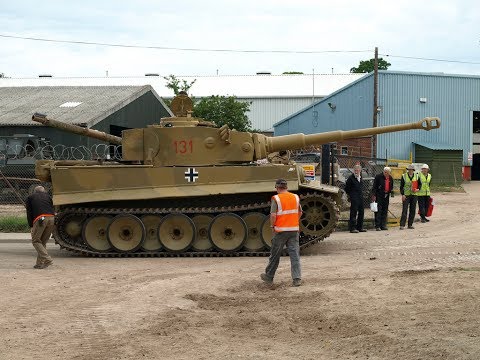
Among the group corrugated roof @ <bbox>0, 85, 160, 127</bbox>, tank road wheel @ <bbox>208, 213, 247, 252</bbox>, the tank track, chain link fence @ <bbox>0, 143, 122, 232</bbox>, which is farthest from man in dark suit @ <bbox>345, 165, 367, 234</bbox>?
corrugated roof @ <bbox>0, 85, 160, 127</bbox>

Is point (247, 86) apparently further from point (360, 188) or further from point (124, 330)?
point (124, 330)

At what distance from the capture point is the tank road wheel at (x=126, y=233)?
15.1m

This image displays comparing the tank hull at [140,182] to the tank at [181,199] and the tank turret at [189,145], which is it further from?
the tank turret at [189,145]

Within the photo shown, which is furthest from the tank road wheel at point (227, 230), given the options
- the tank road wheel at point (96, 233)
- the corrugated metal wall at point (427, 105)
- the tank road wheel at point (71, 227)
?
the corrugated metal wall at point (427, 105)

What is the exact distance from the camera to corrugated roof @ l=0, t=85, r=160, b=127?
30.0 meters

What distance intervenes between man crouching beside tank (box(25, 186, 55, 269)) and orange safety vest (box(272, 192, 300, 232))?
4767 mm

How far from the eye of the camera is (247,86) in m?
54.3

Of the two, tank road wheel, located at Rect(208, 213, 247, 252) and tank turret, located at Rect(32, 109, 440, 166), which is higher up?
tank turret, located at Rect(32, 109, 440, 166)

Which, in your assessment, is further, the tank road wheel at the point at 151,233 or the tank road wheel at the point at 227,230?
the tank road wheel at the point at 151,233

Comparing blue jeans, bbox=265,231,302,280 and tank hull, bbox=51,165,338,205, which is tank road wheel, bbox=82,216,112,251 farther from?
blue jeans, bbox=265,231,302,280

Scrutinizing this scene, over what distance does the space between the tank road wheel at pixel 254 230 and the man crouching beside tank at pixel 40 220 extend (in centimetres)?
384

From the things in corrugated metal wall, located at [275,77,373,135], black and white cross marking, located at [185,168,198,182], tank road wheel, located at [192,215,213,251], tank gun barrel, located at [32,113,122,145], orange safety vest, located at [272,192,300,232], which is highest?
corrugated metal wall, located at [275,77,373,135]

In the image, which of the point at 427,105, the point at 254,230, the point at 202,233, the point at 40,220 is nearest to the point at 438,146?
the point at 427,105

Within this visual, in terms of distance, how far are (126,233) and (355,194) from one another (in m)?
6.17
